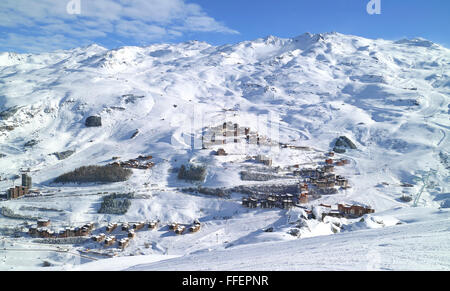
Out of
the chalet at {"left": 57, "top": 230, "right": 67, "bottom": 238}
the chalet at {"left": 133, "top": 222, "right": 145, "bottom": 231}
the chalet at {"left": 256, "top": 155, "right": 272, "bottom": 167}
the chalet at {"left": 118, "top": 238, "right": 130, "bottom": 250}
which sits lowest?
the chalet at {"left": 118, "top": 238, "right": 130, "bottom": 250}

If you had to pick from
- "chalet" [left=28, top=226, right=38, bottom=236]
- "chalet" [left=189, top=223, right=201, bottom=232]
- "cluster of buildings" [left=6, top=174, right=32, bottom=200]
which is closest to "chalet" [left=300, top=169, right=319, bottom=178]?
"chalet" [left=189, top=223, right=201, bottom=232]

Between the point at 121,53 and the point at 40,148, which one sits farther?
the point at 121,53

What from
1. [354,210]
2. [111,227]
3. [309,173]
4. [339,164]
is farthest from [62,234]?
[339,164]

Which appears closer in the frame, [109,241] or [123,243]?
[123,243]

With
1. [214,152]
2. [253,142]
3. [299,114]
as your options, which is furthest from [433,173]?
[299,114]

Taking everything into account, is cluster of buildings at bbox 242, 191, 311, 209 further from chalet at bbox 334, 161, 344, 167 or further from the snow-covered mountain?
chalet at bbox 334, 161, 344, 167

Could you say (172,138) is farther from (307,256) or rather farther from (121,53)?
(121,53)

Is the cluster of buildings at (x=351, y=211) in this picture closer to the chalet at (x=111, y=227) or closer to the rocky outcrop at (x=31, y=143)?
the chalet at (x=111, y=227)

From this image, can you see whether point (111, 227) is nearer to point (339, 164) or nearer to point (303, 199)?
point (303, 199)

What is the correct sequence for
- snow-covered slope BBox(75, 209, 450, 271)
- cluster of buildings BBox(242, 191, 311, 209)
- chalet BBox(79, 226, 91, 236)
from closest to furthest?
snow-covered slope BBox(75, 209, 450, 271)
chalet BBox(79, 226, 91, 236)
cluster of buildings BBox(242, 191, 311, 209)
